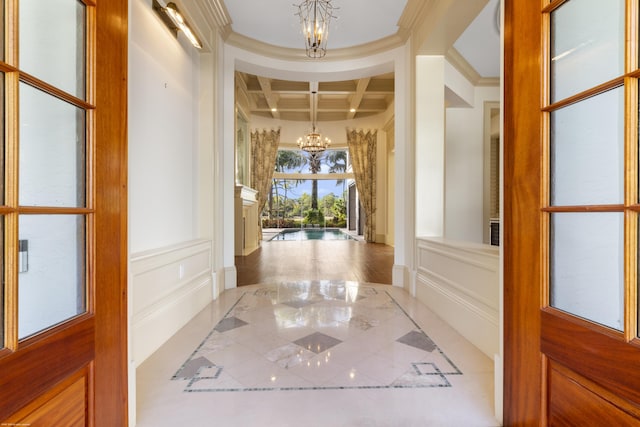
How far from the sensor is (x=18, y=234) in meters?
0.84

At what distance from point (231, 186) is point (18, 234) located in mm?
3037

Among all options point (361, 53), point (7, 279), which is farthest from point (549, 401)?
point (361, 53)

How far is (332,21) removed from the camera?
368 cm

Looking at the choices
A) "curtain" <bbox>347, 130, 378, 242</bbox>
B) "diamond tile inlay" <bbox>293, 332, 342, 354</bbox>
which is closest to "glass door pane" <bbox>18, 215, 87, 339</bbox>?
"diamond tile inlay" <bbox>293, 332, 342, 354</bbox>

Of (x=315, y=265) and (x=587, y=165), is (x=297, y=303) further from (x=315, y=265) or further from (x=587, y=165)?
(x=587, y=165)

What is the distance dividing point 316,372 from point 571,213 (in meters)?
1.56

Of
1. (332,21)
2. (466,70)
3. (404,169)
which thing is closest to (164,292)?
Answer: (404,169)

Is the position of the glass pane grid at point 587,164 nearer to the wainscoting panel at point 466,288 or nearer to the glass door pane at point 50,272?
the wainscoting panel at point 466,288

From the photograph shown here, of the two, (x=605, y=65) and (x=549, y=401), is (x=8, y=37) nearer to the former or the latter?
(x=605, y=65)

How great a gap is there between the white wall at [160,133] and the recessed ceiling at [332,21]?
0.81 m

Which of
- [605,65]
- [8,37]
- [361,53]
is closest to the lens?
[8,37]

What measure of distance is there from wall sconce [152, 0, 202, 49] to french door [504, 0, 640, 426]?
7.48 feet

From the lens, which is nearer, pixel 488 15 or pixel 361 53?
pixel 488 15

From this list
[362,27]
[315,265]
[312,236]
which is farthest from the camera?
[312,236]
